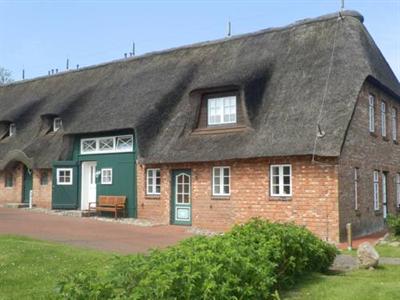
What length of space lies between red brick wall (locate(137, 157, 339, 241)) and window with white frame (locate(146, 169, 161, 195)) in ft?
0.74

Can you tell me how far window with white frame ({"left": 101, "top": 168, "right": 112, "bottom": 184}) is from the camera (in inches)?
897

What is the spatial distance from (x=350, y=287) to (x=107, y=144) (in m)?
16.0

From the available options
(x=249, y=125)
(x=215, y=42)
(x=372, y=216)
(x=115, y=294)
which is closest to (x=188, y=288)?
(x=115, y=294)

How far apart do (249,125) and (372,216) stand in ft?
18.8

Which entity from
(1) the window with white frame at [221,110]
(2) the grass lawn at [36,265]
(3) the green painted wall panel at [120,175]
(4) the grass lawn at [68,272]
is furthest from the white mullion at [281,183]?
(2) the grass lawn at [36,265]

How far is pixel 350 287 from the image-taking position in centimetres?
871

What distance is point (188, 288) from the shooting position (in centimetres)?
597

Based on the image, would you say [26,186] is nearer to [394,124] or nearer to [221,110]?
[221,110]

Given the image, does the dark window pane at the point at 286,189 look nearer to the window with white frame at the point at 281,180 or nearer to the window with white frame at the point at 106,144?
the window with white frame at the point at 281,180

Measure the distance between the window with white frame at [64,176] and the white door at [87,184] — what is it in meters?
0.69

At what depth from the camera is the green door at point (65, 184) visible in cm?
2417

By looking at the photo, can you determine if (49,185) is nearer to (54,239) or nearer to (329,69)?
(54,239)

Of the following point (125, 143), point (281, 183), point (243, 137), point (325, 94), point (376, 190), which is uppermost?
point (325, 94)

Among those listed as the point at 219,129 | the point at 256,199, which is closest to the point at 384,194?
the point at 256,199
